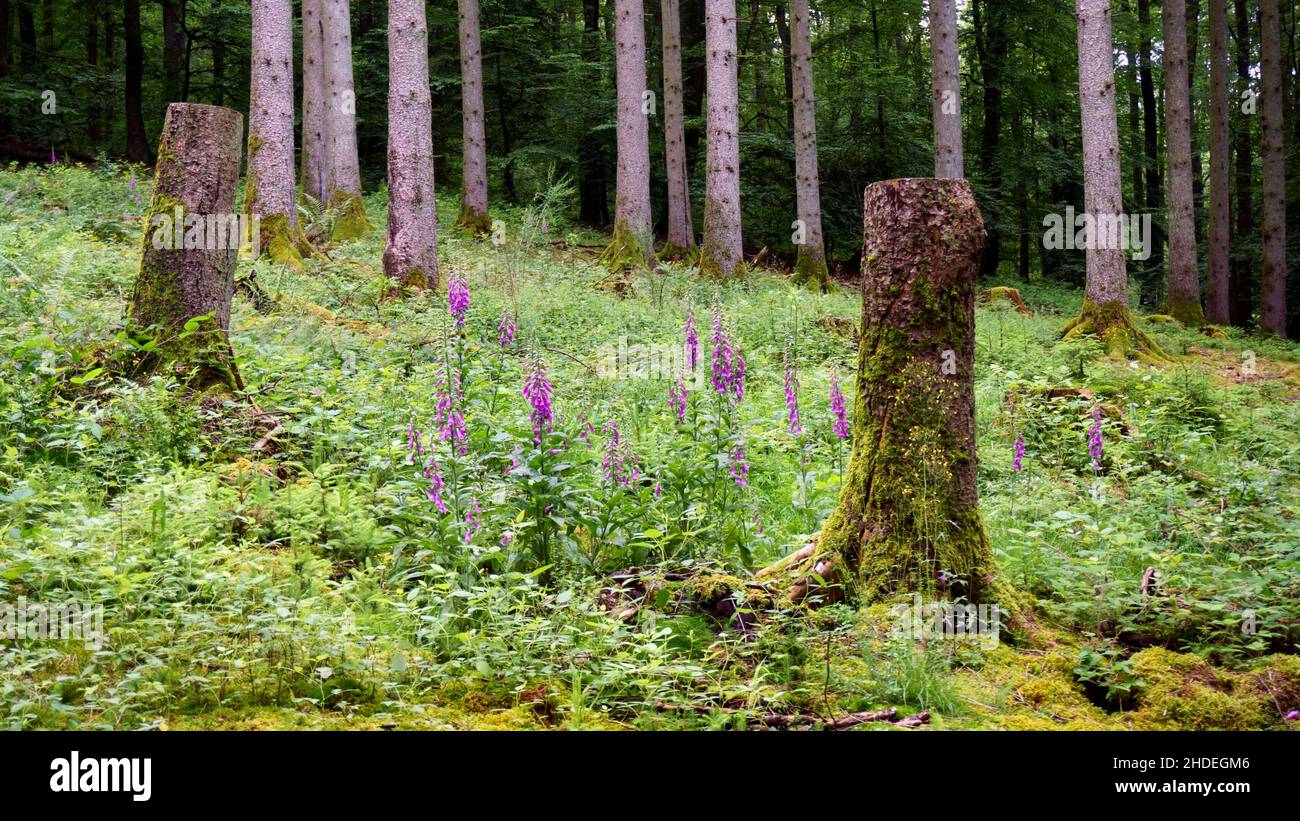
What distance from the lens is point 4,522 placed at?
4551mm

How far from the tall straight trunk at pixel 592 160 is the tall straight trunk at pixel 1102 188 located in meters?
13.0

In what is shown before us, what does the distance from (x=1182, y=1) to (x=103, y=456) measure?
20.5 meters

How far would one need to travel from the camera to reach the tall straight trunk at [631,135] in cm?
1698

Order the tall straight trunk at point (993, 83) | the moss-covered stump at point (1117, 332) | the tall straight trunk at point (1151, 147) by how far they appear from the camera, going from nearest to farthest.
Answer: the moss-covered stump at point (1117, 332)
the tall straight trunk at point (993, 83)
the tall straight trunk at point (1151, 147)

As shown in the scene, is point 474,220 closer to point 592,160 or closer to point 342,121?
point 342,121

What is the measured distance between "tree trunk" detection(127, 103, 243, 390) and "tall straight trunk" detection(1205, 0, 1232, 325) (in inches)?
802

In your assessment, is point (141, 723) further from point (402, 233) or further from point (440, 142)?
point (440, 142)

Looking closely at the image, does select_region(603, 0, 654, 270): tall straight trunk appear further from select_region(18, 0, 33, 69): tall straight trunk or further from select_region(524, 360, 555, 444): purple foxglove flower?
select_region(18, 0, 33, 69): tall straight trunk

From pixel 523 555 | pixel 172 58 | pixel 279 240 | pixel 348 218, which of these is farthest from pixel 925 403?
pixel 172 58

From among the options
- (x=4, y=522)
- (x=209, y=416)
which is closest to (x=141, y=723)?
(x=4, y=522)

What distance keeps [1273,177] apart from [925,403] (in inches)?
793

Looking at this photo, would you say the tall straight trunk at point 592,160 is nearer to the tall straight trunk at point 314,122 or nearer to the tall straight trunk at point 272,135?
the tall straight trunk at point 314,122

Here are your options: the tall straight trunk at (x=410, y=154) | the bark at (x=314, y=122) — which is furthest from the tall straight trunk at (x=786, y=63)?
the tall straight trunk at (x=410, y=154)

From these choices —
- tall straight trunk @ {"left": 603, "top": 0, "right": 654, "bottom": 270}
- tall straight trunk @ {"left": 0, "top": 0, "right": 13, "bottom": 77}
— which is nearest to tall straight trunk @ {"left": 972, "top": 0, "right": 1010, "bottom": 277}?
tall straight trunk @ {"left": 603, "top": 0, "right": 654, "bottom": 270}
